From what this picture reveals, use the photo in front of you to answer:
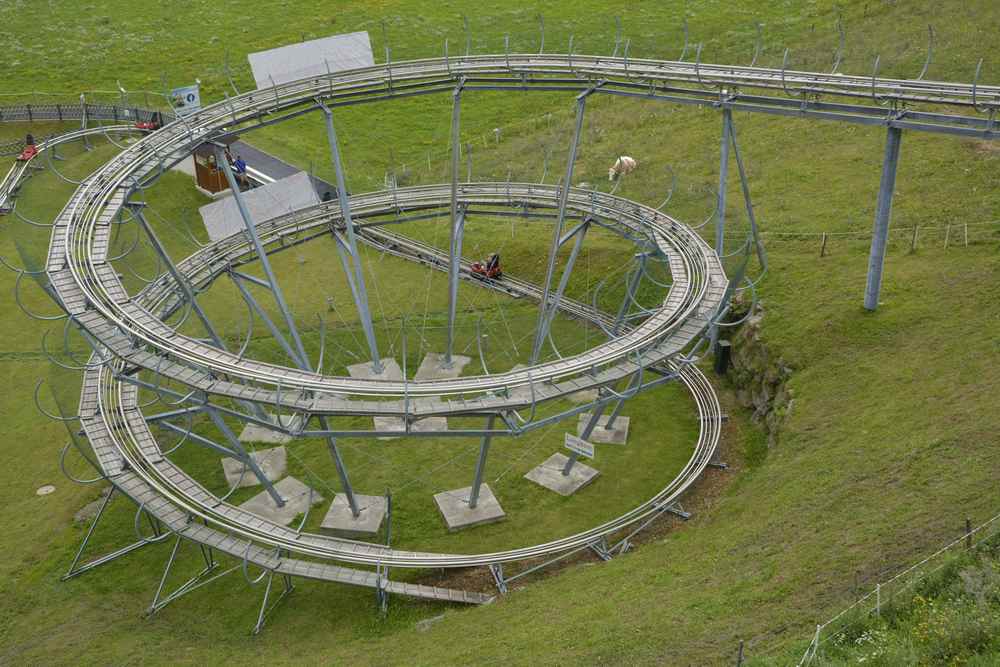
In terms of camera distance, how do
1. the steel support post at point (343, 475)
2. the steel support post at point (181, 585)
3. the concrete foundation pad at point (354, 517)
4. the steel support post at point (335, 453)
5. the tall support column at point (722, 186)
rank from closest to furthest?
the steel support post at point (181, 585) < the steel support post at point (335, 453) < the steel support post at point (343, 475) < the concrete foundation pad at point (354, 517) < the tall support column at point (722, 186)

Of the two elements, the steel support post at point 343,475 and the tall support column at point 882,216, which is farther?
the tall support column at point 882,216

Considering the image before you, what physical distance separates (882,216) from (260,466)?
3116cm

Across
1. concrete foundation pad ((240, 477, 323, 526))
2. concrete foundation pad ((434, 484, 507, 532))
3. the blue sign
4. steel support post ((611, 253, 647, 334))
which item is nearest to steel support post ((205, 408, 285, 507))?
concrete foundation pad ((240, 477, 323, 526))

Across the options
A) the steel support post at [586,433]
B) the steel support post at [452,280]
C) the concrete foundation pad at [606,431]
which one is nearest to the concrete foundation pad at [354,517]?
the steel support post at [586,433]

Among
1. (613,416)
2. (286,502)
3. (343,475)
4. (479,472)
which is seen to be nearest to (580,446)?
(479,472)

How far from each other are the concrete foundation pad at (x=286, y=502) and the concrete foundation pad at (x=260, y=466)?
0.98 metres

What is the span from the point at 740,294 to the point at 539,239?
15.1m

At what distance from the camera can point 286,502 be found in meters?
42.9

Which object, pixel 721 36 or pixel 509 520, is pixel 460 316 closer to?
pixel 509 520

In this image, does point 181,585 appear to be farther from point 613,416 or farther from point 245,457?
point 613,416

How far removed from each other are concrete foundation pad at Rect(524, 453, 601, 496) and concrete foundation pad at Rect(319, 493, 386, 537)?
6.96 m

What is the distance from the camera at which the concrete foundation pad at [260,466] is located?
4462 cm

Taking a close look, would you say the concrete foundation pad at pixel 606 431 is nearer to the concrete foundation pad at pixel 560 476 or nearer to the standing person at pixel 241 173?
the concrete foundation pad at pixel 560 476

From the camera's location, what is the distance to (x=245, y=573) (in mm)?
35938
